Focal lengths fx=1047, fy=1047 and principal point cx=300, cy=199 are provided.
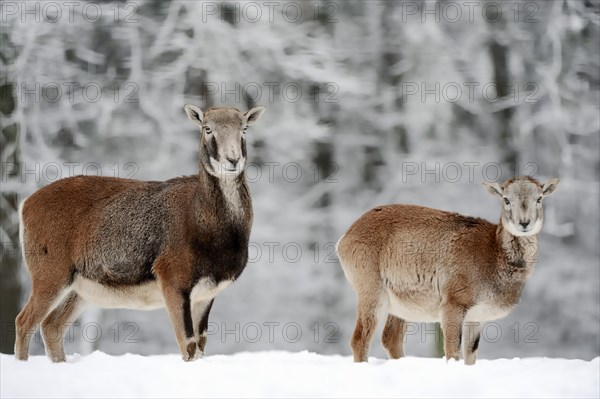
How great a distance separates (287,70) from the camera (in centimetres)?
2041

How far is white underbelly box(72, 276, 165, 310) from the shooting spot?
1100 cm

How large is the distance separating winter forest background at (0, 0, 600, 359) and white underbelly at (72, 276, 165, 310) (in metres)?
7.90

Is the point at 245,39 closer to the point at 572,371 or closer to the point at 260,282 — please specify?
the point at 260,282

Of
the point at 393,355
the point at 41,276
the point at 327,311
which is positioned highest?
the point at 41,276

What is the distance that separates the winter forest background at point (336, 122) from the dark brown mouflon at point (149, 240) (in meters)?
7.59

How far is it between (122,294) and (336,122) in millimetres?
10018

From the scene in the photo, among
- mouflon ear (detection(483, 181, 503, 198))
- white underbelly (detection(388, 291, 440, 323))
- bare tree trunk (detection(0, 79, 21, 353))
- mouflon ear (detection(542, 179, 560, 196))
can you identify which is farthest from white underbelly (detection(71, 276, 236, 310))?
bare tree trunk (detection(0, 79, 21, 353))

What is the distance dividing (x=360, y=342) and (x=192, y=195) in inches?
96.5

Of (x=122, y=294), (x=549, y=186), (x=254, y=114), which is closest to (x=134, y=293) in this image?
(x=122, y=294)

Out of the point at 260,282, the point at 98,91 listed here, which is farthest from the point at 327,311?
the point at 98,91

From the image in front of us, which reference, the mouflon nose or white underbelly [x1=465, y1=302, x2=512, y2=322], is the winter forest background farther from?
the mouflon nose

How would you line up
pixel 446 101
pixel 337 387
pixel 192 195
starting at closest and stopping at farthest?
pixel 337 387 → pixel 192 195 → pixel 446 101

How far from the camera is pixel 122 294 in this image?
437 inches

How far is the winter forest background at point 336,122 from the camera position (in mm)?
19672
